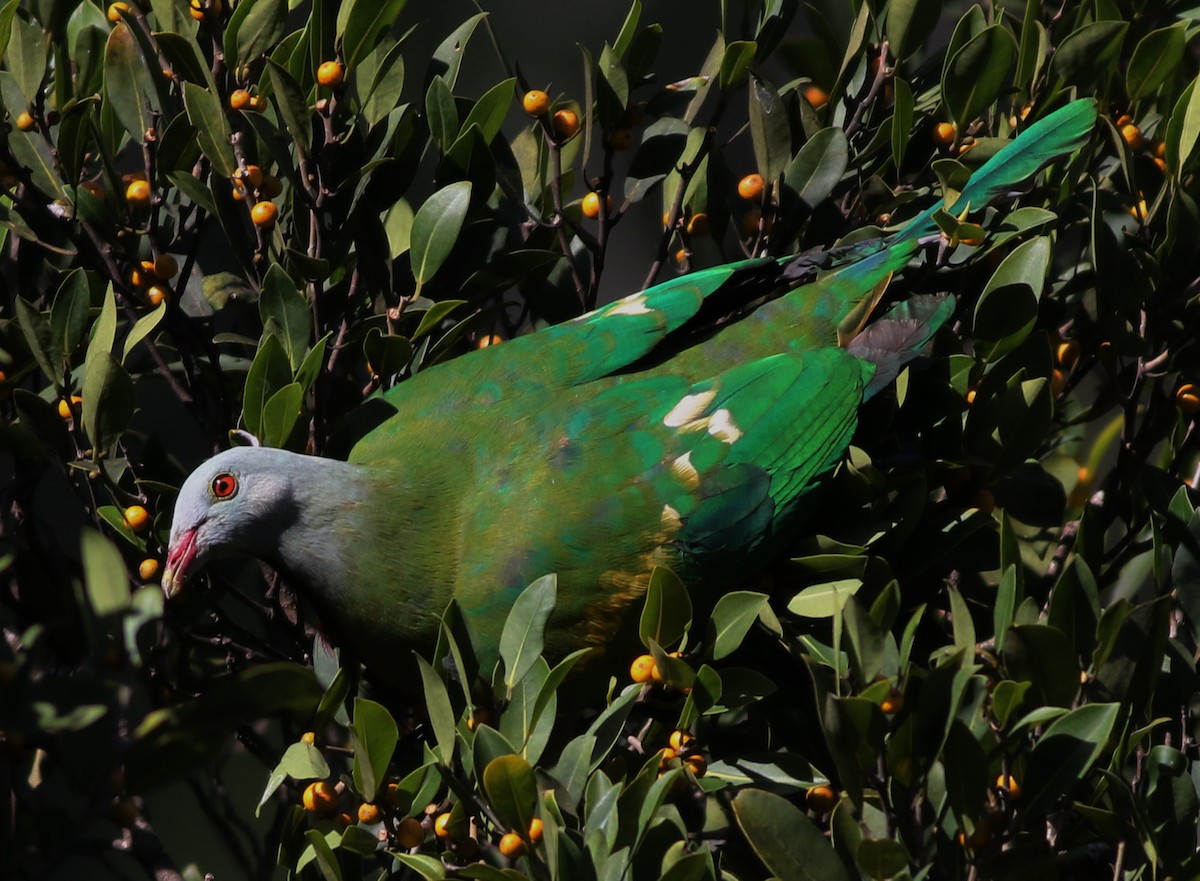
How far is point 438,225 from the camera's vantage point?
1.75 m

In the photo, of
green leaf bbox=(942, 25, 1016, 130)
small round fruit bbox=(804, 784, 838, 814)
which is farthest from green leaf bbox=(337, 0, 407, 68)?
small round fruit bbox=(804, 784, 838, 814)

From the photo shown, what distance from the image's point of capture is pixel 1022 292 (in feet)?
5.67

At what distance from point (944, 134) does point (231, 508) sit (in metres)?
1.16

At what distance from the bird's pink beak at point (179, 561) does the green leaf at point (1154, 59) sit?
1513 millimetres

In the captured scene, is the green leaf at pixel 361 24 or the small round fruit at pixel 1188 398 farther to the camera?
the small round fruit at pixel 1188 398

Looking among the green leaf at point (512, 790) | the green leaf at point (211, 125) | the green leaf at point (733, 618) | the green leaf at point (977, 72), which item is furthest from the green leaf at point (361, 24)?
the green leaf at point (512, 790)

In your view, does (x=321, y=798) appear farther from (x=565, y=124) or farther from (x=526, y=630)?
(x=565, y=124)

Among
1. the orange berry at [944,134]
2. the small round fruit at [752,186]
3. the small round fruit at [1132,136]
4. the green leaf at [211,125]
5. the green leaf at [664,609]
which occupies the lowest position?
the green leaf at [664,609]

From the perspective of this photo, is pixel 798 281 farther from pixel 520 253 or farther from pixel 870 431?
pixel 520 253

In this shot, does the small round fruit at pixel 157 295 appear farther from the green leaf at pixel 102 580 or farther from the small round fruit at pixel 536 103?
the green leaf at pixel 102 580

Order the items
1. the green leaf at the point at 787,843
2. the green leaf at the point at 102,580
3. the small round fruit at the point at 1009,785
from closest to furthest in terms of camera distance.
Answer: the green leaf at the point at 102,580
the green leaf at the point at 787,843
the small round fruit at the point at 1009,785

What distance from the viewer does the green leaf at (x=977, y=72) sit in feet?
5.96

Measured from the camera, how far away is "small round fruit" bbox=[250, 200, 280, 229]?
1710 mm

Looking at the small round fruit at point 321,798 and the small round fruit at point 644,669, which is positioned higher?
the small round fruit at point 321,798
